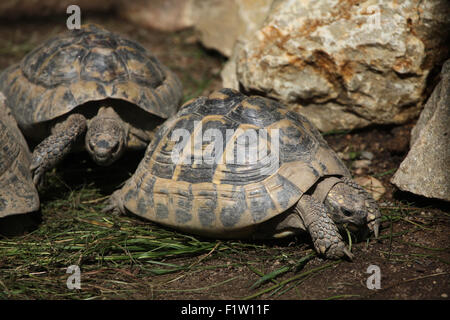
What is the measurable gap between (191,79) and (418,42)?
2.66 m

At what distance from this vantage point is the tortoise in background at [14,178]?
3.20 m

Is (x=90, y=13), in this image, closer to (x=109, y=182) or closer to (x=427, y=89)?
(x=109, y=182)

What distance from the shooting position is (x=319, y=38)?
3.90 metres

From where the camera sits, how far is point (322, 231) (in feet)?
9.16

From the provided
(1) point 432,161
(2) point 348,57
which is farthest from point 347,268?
(2) point 348,57

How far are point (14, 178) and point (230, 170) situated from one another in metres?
1.61

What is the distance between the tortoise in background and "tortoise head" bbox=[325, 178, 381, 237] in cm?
208

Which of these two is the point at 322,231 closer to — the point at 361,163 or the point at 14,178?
the point at 361,163

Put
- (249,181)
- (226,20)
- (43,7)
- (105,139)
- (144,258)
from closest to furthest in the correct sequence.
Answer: (249,181) → (144,258) → (105,139) → (226,20) → (43,7)

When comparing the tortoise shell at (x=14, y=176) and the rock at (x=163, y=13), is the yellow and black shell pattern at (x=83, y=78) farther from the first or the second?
the rock at (x=163, y=13)

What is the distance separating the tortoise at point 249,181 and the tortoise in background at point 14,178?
0.73 meters

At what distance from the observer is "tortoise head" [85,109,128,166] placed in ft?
11.3

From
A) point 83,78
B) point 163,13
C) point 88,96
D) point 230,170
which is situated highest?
point 163,13

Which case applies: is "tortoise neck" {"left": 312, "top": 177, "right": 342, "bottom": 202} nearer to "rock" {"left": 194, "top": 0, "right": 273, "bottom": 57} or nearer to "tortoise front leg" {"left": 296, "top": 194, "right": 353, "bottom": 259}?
"tortoise front leg" {"left": 296, "top": 194, "right": 353, "bottom": 259}
